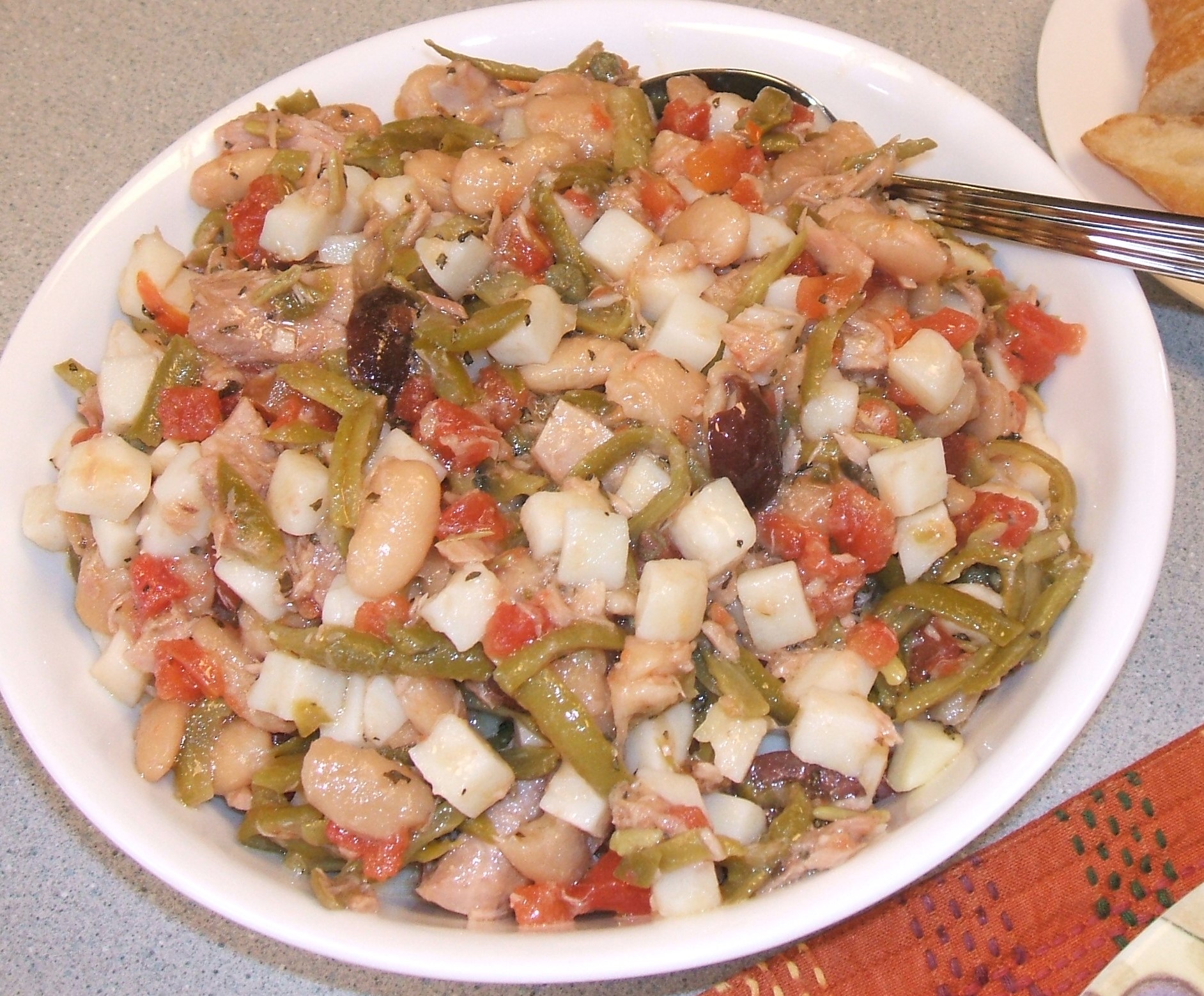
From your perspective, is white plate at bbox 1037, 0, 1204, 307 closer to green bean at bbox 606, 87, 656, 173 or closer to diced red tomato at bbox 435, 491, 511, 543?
green bean at bbox 606, 87, 656, 173

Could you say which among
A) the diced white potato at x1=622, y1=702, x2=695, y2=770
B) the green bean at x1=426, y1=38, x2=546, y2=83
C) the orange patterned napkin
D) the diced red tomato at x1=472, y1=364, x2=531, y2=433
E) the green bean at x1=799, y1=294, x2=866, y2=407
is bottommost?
the orange patterned napkin

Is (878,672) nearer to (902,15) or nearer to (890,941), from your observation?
(890,941)

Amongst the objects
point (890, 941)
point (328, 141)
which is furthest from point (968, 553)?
point (328, 141)

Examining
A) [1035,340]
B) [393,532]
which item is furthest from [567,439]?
[1035,340]

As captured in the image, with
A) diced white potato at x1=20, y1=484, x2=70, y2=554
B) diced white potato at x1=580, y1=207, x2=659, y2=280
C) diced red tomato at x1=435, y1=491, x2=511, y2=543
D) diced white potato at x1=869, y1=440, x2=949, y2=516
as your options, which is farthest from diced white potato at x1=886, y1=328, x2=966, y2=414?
diced white potato at x1=20, y1=484, x2=70, y2=554

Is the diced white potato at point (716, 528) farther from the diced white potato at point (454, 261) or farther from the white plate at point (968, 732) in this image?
the diced white potato at point (454, 261)

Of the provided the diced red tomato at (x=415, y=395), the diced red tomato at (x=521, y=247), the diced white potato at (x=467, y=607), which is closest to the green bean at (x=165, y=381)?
the diced red tomato at (x=415, y=395)

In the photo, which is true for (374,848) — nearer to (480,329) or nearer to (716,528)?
(716,528)
